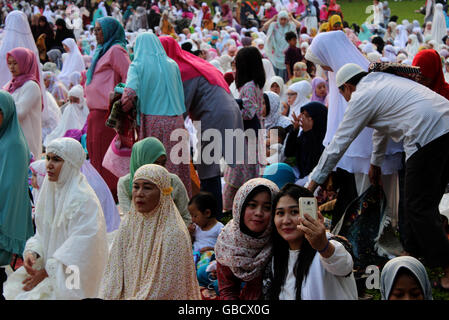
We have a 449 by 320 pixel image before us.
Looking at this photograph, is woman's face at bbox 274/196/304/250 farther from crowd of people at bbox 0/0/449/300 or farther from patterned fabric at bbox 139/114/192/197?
patterned fabric at bbox 139/114/192/197

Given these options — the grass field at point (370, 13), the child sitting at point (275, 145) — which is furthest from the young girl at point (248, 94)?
the grass field at point (370, 13)

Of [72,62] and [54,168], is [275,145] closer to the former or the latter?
[54,168]

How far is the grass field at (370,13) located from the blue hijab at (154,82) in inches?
781

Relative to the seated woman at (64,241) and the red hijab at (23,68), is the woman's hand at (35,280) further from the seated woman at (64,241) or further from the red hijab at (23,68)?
the red hijab at (23,68)

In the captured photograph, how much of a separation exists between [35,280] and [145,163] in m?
1.08

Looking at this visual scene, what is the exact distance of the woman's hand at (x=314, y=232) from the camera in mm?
2514

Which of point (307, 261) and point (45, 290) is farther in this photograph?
point (45, 290)
